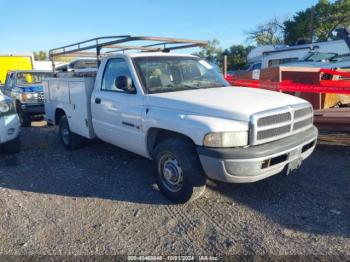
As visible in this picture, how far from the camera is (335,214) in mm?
3615

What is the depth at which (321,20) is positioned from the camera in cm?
3528

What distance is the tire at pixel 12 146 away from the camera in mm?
6226

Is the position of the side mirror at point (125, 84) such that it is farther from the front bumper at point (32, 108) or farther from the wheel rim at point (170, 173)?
the front bumper at point (32, 108)

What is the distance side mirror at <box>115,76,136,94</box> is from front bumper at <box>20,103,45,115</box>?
669 cm

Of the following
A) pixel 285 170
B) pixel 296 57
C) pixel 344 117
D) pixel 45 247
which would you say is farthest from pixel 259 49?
pixel 45 247

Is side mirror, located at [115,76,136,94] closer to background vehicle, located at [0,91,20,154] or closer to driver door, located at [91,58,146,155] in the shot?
driver door, located at [91,58,146,155]

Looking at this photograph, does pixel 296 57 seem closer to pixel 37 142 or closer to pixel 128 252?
pixel 37 142

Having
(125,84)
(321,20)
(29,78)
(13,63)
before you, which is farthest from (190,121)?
(321,20)

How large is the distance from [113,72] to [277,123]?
267 centimetres

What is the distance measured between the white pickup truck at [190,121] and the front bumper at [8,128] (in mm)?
1429

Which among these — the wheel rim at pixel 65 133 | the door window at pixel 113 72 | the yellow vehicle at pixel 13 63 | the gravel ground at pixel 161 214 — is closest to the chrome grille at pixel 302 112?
the gravel ground at pixel 161 214

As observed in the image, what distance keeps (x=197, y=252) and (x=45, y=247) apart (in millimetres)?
1497

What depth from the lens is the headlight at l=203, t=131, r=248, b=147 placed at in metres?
3.39

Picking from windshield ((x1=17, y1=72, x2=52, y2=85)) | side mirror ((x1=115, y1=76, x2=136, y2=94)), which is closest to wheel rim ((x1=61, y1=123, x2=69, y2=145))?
side mirror ((x1=115, y1=76, x2=136, y2=94))
